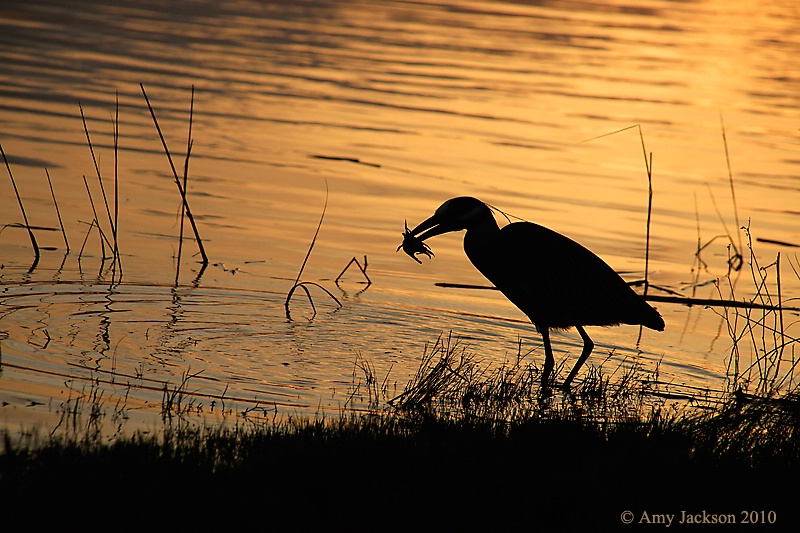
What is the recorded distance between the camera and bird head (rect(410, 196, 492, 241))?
8.22 metres

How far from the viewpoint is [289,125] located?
16062mm

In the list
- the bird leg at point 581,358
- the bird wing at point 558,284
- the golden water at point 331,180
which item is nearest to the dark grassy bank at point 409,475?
the golden water at point 331,180

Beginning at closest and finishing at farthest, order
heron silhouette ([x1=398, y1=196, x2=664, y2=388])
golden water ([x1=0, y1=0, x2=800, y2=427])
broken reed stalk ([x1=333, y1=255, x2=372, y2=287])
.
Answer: golden water ([x1=0, y1=0, x2=800, y2=427]), heron silhouette ([x1=398, y1=196, x2=664, y2=388]), broken reed stalk ([x1=333, y1=255, x2=372, y2=287])

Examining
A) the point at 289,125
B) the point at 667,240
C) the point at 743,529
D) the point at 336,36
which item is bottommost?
the point at 743,529

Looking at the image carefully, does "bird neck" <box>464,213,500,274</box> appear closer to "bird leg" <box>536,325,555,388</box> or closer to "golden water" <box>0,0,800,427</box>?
"bird leg" <box>536,325,555,388</box>

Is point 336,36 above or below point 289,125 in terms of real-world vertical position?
above

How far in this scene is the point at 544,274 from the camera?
27.3 feet

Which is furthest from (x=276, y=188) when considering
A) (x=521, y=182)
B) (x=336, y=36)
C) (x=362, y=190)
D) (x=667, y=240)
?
(x=336, y=36)

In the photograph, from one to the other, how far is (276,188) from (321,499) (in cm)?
820

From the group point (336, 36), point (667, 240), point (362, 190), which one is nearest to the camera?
point (667, 240)

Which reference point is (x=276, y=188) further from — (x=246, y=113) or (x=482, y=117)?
(x=482, y=117)

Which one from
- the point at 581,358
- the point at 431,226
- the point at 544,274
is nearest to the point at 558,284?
the point at 544,274

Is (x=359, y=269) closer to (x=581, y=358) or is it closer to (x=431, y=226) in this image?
(x=431, y=226)

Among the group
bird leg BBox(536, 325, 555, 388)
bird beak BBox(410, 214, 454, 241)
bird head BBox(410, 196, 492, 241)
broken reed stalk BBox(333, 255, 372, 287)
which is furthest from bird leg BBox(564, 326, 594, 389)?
broken reed stalk BBox(333, 255, 372, 287)
